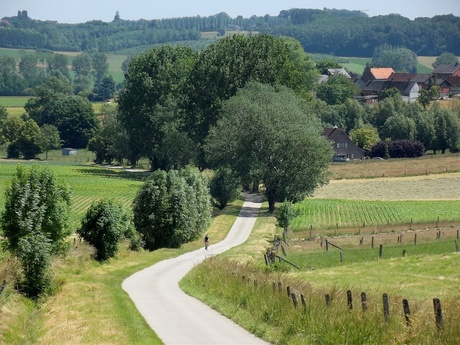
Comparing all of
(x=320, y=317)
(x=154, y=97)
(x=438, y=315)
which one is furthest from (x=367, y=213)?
(x=438, y=315)

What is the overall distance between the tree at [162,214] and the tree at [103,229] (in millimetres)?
9666

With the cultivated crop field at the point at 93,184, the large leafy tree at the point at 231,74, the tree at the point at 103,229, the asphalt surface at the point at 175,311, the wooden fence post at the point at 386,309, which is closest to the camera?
the wooden fence post at the point at 386,309

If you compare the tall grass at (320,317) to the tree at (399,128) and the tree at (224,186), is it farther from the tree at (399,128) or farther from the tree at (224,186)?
the tree at (399,128)

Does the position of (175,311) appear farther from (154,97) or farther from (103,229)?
(154,97)

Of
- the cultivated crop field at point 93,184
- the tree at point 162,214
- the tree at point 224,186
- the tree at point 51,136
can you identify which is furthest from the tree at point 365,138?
the tree at point 162,214

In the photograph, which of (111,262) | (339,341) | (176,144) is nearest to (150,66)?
(176,144)

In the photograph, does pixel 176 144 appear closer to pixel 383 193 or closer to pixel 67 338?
pixel 383 193

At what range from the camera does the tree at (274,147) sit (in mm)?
89500

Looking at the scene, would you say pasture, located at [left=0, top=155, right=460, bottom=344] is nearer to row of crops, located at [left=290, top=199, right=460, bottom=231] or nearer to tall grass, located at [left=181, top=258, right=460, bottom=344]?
tall grass, located at [left=181, top=258, right=460, bottom=344]

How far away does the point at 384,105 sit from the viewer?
181 metres

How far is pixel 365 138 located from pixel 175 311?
132 m

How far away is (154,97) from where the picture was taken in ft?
419

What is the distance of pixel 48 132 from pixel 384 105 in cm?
→ 5966

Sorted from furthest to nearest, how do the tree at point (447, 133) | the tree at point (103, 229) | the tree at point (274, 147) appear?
the tree at point (447, 133) → the tree at point (274, 147) → the tree at point (103, 229)
